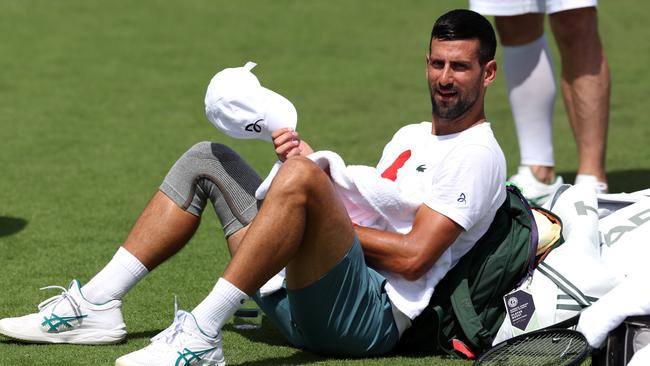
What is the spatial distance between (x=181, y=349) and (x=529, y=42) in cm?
317

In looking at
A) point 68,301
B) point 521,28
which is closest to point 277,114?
point 68,301

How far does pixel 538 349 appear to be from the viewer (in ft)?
11.1

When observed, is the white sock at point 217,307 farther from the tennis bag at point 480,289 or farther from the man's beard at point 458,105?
the man's beard at point 458,105

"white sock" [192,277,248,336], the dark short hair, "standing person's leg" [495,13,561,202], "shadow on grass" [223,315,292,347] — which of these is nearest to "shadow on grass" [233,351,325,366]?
"shadow on grass" [223,315,292,347]

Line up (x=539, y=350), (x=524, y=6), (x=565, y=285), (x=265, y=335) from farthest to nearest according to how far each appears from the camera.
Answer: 1. (x=524, y=6)
2. (x=265, y=335)
3. (x=565, y=285)
4. (x=539, y=350)

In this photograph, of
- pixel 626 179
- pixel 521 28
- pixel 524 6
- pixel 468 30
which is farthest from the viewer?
pixel 626 179

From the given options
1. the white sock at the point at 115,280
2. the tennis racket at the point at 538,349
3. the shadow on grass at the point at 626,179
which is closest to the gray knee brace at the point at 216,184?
the white sock at the point at 115,280

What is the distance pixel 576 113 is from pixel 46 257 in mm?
2608

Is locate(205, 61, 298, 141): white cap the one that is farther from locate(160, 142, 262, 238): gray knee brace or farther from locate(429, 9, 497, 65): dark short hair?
locate(429, 9, 497, 65): dark short hair

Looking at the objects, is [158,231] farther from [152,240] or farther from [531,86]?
[531,86]

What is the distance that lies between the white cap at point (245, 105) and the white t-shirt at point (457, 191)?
0.45 m

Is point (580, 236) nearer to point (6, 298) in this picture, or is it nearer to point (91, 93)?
point (6, 298)

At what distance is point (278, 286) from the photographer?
3934 mm

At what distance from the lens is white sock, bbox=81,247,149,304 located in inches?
157
